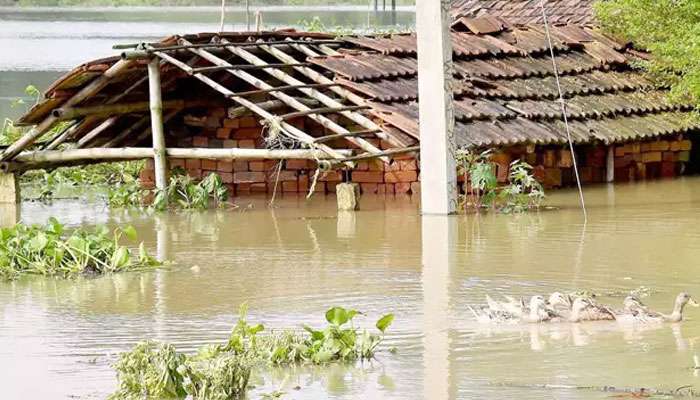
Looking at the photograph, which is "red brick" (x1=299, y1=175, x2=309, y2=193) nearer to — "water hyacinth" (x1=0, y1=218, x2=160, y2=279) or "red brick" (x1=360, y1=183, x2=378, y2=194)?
"red brick" (x1=360, y1=183, x2=378, y2=194)

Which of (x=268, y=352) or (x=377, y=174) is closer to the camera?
(x=268, y=352)

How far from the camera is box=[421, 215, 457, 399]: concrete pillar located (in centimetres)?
831

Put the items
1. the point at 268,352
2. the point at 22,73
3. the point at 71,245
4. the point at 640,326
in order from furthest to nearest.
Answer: the point at 22,73 → the point at 71,245 → the point at 640,326 → the point at 268,352

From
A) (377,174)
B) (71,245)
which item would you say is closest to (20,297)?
(71,245)

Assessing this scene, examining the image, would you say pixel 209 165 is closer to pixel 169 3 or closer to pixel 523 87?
pixel 523 87

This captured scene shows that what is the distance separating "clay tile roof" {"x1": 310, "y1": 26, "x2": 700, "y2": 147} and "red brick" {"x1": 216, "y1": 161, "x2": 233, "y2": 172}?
1842mm

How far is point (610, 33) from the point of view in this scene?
773 inches

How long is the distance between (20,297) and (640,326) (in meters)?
4.42

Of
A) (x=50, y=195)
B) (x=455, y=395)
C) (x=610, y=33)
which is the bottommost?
(x=455, y=395)

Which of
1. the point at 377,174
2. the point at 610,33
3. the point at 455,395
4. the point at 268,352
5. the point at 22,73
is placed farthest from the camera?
the point at 22,73

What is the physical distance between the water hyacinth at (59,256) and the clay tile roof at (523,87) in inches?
168

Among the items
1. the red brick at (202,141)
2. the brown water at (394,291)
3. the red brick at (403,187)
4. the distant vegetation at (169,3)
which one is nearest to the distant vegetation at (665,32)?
the brown water at (394,291)

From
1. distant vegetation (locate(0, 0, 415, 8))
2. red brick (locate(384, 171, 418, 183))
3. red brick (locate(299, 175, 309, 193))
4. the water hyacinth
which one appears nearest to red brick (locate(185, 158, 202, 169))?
red brick (locate(299, 175, 309, 193))

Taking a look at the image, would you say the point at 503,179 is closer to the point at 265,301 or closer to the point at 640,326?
the point at 265,301
